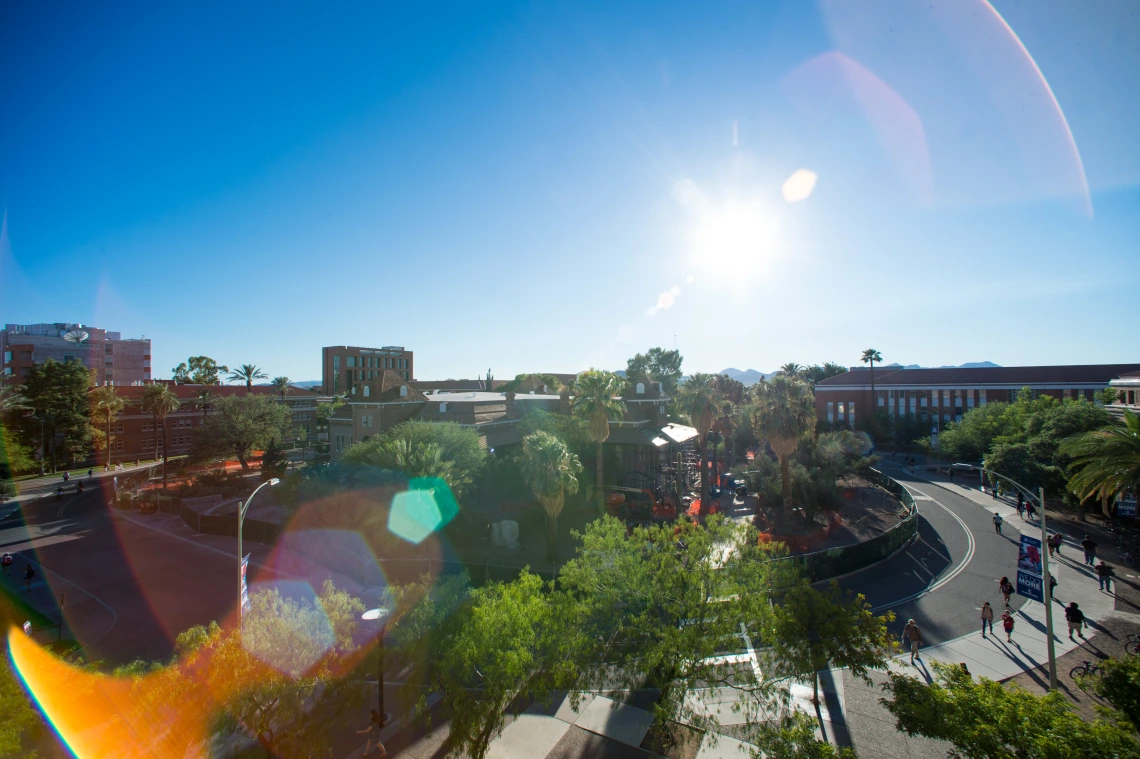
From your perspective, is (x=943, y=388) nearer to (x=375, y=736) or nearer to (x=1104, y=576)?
(x=1104, y=576)

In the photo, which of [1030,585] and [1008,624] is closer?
[1030,585]

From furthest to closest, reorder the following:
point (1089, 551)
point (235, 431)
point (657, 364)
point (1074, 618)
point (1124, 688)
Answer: point (657, 364), point (235, 431), point (1089, 551), point (1074, 618), point (1124, 688)

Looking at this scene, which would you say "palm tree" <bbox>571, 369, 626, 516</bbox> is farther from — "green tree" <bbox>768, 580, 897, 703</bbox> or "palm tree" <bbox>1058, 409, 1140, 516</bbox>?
"palm tree" <bbox>1058, 409, 1140, 516</bbox>

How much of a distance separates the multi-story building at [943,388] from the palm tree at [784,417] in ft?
148

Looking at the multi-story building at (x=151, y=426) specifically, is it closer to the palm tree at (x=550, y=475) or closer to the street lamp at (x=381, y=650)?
the palm tree at (x=550, y=475)

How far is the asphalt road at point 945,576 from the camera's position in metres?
18.9

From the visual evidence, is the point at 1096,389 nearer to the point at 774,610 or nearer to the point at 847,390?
the point at 847,390

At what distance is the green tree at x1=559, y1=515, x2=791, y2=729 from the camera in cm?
1179

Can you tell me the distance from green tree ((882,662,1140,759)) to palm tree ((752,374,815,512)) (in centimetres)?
2024

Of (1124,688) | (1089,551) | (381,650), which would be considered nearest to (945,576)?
(1089,551)

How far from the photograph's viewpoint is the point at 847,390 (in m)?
73.8

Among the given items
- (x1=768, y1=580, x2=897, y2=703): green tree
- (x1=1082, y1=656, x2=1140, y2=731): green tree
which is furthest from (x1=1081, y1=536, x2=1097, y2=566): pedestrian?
(x1=1082, y1=656, x2=1140, y2=731): green tree

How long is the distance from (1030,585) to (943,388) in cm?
6674

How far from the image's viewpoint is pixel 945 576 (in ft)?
74.9
